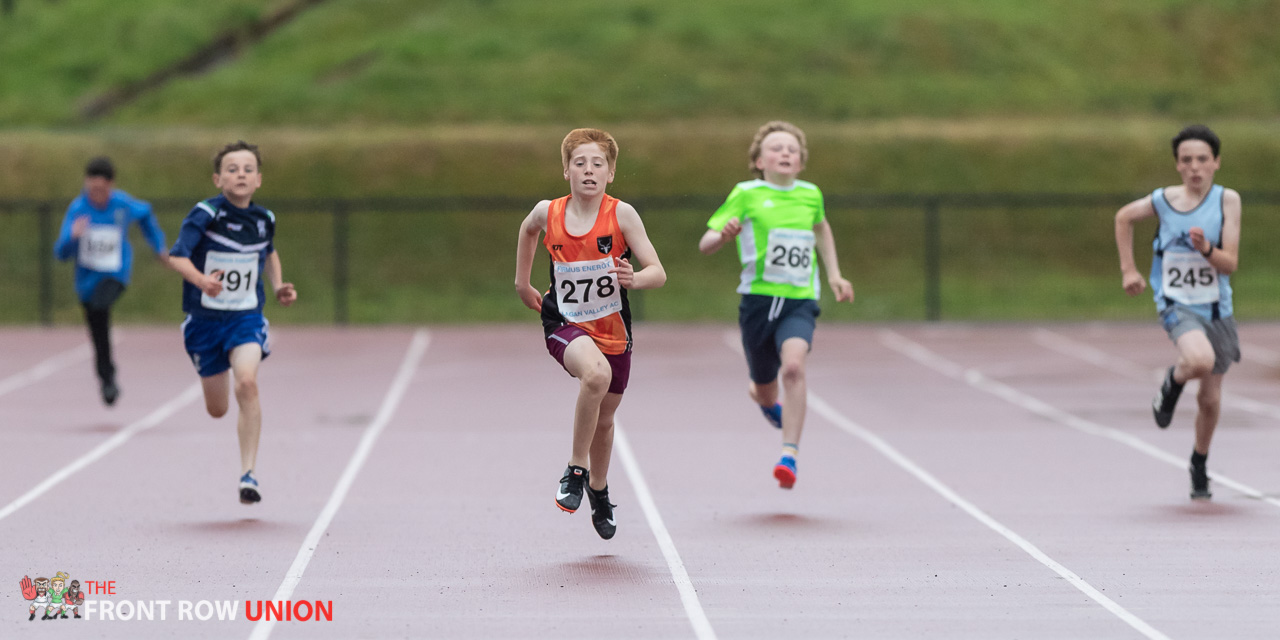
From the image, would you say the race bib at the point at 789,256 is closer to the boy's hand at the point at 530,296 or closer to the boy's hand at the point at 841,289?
the boy's hand at the point at 841,289

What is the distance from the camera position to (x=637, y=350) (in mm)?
21234

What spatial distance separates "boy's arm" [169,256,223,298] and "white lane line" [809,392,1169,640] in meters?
4.09

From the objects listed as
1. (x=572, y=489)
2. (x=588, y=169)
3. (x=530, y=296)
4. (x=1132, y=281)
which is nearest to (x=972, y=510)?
(x=1132, y=281)

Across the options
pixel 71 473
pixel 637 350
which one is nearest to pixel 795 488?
pixel 71 473

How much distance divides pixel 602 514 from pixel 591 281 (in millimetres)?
1094

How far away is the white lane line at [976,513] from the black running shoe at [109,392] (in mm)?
5859

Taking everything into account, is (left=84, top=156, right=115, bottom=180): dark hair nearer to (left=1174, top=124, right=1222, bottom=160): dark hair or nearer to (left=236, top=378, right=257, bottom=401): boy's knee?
(left=236, top=378, right=257, bottom=401): boy's knee

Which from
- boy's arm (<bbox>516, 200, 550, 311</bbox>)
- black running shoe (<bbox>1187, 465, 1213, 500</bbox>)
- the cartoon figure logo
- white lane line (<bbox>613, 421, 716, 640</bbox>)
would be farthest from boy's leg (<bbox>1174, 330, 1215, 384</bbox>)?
the cartoon figure logo

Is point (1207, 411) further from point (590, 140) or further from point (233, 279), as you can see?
point (233, 279)

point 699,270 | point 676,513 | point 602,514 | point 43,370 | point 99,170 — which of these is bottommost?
point 43,370

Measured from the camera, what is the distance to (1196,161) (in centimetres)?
927

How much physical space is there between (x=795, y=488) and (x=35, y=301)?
69.9 feet

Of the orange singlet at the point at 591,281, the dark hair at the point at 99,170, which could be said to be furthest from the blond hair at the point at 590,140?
the dark hair at the point at 99,170

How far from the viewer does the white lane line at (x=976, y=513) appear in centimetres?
651
